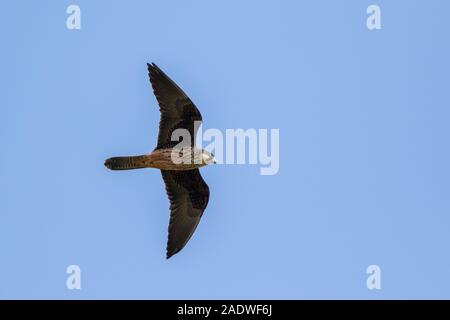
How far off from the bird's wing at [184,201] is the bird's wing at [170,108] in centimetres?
98

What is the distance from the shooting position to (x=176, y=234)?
57.8 feet

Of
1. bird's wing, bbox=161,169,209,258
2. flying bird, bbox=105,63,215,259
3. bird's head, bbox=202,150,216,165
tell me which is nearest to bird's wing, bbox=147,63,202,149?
flying bird, bbox=105,63,215,259

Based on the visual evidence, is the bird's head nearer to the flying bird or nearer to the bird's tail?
the flying bird

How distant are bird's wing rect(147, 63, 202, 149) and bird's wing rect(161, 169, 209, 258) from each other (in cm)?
98

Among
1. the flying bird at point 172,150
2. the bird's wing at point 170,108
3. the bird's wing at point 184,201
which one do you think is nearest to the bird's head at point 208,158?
the flying bird at point 172,150

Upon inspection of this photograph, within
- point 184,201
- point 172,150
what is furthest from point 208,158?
point 184,201

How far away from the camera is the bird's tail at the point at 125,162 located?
54.4 ft
